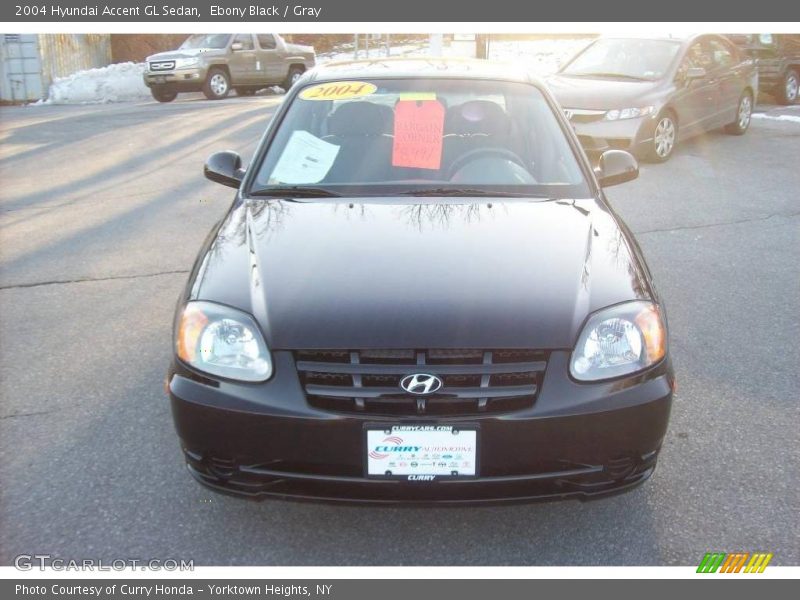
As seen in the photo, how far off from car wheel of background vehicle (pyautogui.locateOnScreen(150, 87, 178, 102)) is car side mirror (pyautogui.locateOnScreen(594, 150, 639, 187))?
52.3 ft

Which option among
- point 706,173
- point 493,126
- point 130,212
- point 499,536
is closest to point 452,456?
point 499,536

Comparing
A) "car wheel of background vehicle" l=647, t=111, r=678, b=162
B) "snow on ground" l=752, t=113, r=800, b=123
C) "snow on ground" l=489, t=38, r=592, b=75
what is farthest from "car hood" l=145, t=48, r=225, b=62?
"car wheel of background vehicle" l=647, t=111, r=678, b=162

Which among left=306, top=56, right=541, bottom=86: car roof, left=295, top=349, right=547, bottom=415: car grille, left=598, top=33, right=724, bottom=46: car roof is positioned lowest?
left=295, top=349, right=547, bottom=415: car grille

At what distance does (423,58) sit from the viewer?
14.3 ft

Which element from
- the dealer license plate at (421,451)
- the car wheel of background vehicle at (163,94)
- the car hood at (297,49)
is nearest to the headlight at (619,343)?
the dealer license plate at (421,451)

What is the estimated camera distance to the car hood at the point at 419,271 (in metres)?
2.37

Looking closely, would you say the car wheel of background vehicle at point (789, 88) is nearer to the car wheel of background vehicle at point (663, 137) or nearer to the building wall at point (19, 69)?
the car wheel of background vehicle at point (663, 137)

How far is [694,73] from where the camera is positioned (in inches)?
375

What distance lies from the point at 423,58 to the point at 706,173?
5671 millimetres

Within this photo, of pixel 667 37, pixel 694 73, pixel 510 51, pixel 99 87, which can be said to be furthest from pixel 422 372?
pixel 510 51

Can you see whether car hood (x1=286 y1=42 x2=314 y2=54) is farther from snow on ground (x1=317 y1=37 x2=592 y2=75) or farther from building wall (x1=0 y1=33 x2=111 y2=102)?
building wall (x1=0 y1=33 x2=111 y2=102)

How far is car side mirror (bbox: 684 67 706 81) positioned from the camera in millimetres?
9516

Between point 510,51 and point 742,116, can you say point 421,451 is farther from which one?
point 510,51

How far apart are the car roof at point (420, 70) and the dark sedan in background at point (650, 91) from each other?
488 centimetres
